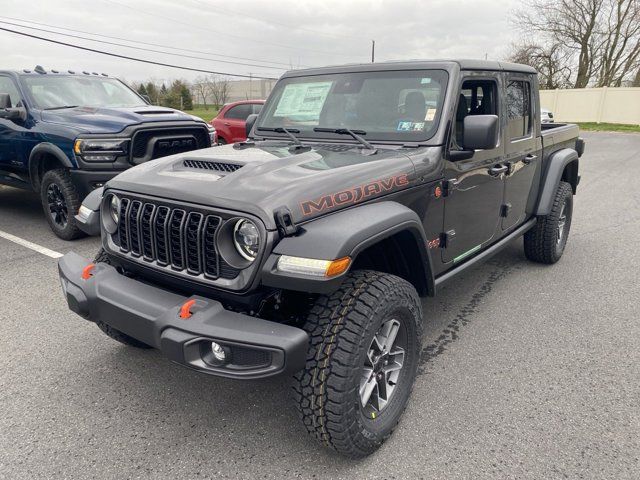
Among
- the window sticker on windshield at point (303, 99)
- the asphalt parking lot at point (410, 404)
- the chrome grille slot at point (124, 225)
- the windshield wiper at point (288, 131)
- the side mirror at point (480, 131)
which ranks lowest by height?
the asphalt parking lot at point (410, 404)

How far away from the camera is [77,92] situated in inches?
259

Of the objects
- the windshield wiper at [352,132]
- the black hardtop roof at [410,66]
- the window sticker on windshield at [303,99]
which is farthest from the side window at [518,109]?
the window sticker on windshield at [303,99]

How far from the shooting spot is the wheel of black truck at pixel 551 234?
4625 mm

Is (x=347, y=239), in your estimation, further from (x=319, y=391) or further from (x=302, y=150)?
(x=302, y=150)

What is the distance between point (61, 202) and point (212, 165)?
Result: 3851mm

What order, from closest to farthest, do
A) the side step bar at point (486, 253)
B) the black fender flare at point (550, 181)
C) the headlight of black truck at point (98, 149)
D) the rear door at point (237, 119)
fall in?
the side step bar at point (486, 253)
the black fender flare at point (550, 181)
the headlight of black truck at point (98, 149)
the rear door at point (237, 119)

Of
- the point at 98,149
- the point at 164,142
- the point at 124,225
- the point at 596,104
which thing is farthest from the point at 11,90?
the point at 596,104

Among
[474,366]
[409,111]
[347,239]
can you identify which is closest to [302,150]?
[409,111]

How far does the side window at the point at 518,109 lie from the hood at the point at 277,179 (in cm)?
138

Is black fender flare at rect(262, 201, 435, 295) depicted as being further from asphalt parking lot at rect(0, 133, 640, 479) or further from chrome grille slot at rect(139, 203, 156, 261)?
asphalt parking lot at rect(0, 133, 640, 479)

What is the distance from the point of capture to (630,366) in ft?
10.1

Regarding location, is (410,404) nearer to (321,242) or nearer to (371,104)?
(321,242)

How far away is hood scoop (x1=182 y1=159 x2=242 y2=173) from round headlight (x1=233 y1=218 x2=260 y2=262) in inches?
17.5

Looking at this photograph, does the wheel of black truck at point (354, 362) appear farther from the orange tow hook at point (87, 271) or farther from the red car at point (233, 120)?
the red car at point (233, 120)
